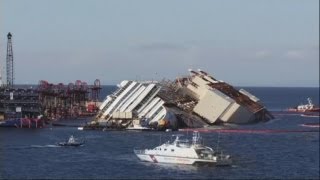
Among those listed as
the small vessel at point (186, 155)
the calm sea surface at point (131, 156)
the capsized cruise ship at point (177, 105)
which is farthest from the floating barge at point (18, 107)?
the small vessel at point (186, 155)

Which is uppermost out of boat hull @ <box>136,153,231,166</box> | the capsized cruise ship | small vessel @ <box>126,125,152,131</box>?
the capsized cruise ship

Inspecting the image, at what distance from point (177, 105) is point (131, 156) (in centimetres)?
4016

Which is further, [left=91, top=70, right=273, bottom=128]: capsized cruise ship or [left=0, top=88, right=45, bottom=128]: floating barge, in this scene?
[left=0, top=88, right=45, bottom=128]: floating barge

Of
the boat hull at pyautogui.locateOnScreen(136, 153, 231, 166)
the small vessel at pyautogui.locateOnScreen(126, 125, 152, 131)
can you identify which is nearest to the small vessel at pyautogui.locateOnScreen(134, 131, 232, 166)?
the boat hull at pyautogui.locateOnScreen(136, 153, 231, 166)

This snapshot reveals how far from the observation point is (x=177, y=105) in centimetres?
10694

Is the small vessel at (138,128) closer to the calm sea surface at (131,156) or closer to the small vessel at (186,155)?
the calm sea surface at (131,156)

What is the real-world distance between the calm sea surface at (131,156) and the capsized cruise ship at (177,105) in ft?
26.7

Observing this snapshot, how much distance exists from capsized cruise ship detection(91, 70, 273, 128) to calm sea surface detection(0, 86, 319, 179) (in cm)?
815

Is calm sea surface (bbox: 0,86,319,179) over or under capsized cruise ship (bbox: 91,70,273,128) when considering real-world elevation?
under

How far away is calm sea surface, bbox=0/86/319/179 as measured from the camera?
56250mm

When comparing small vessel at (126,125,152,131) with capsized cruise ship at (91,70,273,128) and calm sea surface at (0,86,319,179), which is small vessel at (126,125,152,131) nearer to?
capsized cruise ship at (91,70,273,128)

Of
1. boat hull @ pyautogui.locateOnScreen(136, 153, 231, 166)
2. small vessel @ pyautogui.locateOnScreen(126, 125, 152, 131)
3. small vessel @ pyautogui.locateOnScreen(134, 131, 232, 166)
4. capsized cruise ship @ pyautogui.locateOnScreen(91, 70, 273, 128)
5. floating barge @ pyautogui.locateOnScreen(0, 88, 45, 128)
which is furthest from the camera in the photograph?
floating barge @ pyautogui.locateOnScreen(0, 88, 45, 128)

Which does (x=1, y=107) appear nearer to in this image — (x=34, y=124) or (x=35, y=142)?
(x=34, y=124)

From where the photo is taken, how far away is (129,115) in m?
104
